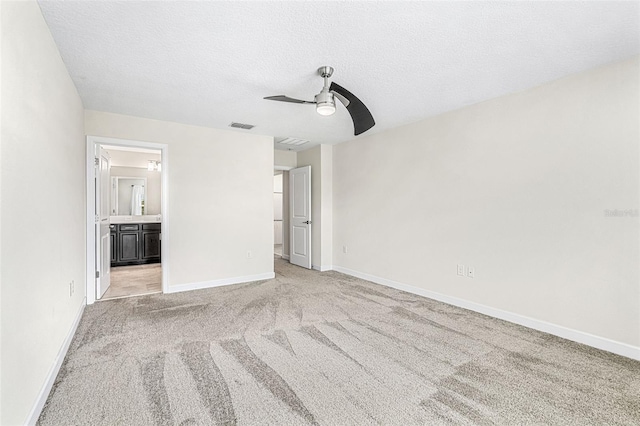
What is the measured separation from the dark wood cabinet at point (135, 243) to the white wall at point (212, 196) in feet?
8.51

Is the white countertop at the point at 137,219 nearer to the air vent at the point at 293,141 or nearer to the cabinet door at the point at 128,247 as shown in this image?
the cabinet door at the point at 128,247

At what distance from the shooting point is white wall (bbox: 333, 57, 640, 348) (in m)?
2.49

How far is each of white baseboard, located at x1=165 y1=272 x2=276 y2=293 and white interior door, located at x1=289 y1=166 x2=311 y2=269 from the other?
102 centimetres

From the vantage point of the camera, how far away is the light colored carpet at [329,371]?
5.71 ft

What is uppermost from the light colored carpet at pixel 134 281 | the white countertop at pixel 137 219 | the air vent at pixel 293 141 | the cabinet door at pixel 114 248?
the air vent at pixel 293 141

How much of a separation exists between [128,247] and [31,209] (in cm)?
505

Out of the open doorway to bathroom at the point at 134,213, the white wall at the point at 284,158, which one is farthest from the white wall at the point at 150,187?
the white wall at the point at 284,158

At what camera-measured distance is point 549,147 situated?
2.88m

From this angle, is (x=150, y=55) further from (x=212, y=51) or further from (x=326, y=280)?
(x=326, y=280)

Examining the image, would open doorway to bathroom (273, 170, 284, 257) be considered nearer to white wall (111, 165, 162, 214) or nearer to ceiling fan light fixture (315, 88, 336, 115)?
white wall (111, 165, 162, 214)

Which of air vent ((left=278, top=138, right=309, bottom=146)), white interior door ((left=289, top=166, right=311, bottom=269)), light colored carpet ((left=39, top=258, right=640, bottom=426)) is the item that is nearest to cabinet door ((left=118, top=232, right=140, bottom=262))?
light colored carpet ((left=39, top=258, right=640, bottom=426))

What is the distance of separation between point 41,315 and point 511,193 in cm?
393

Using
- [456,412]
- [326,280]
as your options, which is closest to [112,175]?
[326,280]

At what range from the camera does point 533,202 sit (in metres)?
2.98
